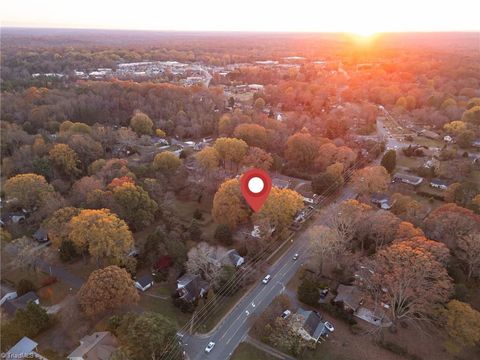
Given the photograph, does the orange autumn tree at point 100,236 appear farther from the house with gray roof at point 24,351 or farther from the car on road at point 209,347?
the car on road at point 209,347

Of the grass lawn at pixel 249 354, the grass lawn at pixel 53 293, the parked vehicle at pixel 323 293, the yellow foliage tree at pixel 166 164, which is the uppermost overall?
the yellow foliage tree at pixel 166 164

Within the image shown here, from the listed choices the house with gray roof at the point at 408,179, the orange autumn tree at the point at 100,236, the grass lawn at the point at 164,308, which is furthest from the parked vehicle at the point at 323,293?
the house with gray roof at the point at 408,179

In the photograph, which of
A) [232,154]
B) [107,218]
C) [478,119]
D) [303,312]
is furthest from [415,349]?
[478,119]

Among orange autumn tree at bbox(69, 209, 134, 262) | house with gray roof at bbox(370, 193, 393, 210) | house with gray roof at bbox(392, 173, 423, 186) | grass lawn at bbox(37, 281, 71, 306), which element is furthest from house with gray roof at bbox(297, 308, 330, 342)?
house with gray roof at bbox(392, 173, 423, 186)

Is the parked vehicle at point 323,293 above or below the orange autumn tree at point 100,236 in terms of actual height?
below

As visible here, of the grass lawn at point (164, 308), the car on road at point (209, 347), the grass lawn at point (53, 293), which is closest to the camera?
the car on road at point (209, 347)

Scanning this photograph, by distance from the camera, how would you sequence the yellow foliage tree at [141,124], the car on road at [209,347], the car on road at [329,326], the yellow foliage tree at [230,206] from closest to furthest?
the car on road at [209,347], the car on road at [329,326], the yellow foliage tree at [230,206], the yellow foliage tree at [141,124]

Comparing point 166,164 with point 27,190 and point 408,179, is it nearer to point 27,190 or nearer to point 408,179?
point 27,190
